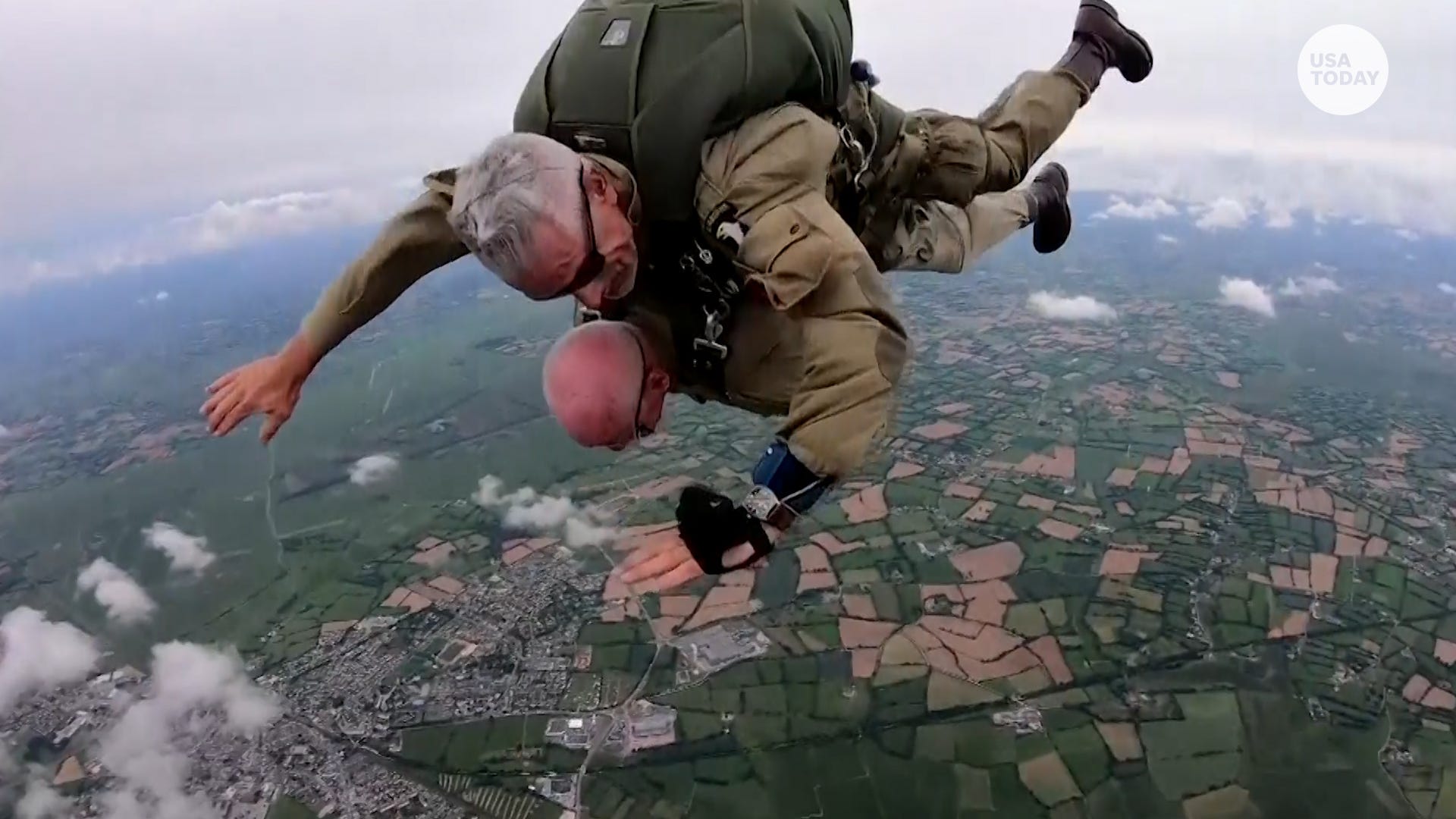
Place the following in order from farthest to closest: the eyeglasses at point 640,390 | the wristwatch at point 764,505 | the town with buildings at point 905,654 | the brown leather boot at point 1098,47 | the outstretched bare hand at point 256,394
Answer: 1. the town with buildings at point 905,654
2. the brown leather boot at point 1098,47
3. the outstretched bare hand at point 256,394
4. the eyeglasses at point 640,390
5. the wristwatch at point 764,505

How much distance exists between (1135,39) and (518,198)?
160cm

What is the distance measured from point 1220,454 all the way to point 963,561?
18.0ft

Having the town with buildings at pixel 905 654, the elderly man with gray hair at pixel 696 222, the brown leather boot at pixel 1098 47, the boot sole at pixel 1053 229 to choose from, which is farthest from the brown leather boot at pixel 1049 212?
the town with buildings at pixel 905 654

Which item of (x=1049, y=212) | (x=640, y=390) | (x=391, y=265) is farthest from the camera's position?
(x=1049, y=212)

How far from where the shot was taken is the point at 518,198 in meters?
1.07

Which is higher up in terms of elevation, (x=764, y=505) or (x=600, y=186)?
(x=600, y=186)

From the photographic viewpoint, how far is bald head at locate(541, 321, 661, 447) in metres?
1.27

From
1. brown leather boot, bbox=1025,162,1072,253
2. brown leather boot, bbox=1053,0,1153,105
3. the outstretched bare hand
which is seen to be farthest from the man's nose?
brown leather boot, bbox=1025,162,1072,253

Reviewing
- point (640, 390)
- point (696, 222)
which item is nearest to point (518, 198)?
point (696, 222)

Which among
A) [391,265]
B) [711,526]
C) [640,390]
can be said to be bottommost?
[711,526]

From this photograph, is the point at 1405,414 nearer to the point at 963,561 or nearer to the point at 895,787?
the point at 963,561

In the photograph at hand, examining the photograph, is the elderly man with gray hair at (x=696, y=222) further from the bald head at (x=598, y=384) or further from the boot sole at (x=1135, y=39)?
the boot sole at (x=1135, y=39)

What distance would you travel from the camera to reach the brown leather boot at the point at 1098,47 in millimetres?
1933

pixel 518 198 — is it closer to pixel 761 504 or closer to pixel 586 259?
pixel 586 259
